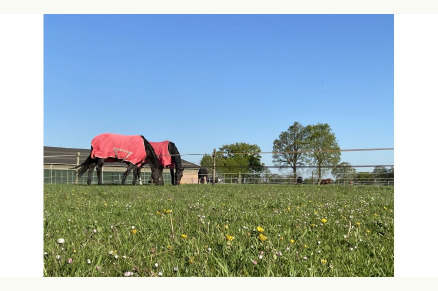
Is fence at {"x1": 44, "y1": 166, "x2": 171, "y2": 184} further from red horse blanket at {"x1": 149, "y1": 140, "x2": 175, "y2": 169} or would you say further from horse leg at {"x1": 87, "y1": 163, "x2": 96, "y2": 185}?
horse leg at {"x1": 87, "y1": 163, "x2": 96, "y2": 185}

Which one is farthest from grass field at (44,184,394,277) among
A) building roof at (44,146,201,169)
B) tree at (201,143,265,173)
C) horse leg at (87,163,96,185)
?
tree at (201,143,265,173)

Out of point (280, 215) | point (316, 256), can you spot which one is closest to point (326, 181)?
point (280, 215)

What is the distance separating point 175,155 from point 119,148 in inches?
110

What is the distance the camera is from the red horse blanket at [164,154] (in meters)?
17.4

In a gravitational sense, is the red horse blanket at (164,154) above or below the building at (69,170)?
above

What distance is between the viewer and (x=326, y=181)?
86.5 feet

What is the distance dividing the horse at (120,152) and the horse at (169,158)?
1289 millimetres

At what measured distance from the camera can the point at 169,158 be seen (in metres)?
17.5

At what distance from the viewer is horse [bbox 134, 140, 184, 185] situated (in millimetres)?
17297

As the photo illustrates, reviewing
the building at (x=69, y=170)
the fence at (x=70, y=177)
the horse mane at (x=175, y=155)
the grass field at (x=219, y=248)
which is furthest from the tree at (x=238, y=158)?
the grass field at (x=219, y=248)

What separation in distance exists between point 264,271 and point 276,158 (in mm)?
34601

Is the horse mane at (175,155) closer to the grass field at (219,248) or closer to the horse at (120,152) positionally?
the horse at (120,152)

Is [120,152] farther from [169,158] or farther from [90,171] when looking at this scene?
[169,158]
